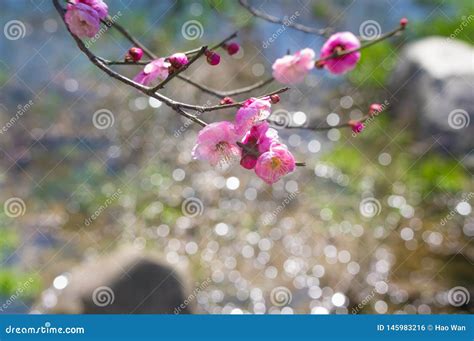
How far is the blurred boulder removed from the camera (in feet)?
A: 8.13

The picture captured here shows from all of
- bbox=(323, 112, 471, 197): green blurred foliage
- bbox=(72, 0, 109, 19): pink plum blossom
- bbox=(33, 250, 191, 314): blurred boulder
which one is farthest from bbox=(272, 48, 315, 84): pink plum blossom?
bbox=(323, 112, 471, 197): green blurred foliage

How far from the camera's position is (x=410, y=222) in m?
3.35

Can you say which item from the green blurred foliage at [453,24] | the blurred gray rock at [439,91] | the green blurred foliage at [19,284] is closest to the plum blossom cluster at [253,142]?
the green blurred foliage at [19,284]

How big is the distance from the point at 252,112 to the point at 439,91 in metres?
3.16

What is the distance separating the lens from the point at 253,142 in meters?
1.02

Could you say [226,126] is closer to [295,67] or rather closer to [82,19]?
[82,19]

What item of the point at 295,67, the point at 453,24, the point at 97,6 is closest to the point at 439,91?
the point at 453,24

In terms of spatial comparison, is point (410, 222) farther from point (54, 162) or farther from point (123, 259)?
point (54, 162)

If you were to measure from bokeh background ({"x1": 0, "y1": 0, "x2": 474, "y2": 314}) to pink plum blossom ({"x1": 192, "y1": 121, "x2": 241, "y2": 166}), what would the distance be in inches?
60.4

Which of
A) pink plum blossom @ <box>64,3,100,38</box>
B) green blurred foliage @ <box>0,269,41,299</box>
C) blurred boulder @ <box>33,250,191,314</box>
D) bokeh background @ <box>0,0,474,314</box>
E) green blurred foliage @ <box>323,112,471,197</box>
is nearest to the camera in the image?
pink plum blossom @ <box>64,3,100,38</box>

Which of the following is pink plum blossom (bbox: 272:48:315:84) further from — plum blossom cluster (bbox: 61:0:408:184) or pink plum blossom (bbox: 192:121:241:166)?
pink plum blossom (bbox: 192:121:241:166)

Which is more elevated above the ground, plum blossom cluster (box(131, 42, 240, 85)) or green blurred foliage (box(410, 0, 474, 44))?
green blurred foliage (box(410, 0, 474, 44))

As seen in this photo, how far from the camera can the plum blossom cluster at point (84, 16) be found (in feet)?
3.65

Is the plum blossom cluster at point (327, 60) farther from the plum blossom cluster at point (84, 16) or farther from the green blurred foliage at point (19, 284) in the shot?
the green blurred foliage at point (19, 284)
